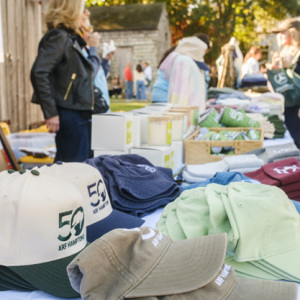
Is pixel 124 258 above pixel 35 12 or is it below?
below

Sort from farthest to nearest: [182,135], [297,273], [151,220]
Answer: [182,135], [151,220], [297,273]

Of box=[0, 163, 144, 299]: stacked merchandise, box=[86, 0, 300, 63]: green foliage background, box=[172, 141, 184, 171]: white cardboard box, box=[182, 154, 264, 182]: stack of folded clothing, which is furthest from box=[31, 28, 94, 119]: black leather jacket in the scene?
box=[86, 0, 300, 63]: green foliage background

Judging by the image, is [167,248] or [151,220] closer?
[167,248]

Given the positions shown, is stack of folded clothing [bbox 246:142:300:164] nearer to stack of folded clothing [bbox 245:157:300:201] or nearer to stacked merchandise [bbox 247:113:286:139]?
stack of folded clothing [bbox 245:157:300:201]

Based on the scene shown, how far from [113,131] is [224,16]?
2162 centimetres

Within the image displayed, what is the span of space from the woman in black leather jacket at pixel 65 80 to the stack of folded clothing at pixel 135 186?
1188mm

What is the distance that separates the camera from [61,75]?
3135mm

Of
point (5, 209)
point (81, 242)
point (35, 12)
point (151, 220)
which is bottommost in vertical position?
point (151, 220)

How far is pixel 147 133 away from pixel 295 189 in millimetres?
1067

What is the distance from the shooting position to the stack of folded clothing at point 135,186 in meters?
1.82

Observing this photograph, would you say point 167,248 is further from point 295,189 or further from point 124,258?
point 295,189

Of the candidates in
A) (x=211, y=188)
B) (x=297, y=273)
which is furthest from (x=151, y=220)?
(x=297, y=273)

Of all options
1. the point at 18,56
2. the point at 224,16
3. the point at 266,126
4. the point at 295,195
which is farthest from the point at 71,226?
the point at 224,16

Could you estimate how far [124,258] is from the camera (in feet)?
3.13
